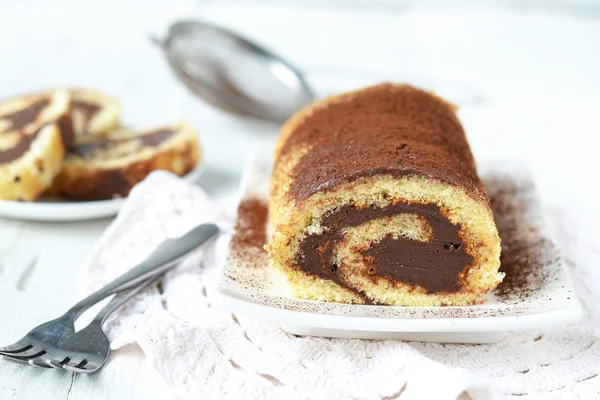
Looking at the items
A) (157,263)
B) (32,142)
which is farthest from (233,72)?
(157,263)

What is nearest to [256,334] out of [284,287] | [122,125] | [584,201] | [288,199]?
[284,287]

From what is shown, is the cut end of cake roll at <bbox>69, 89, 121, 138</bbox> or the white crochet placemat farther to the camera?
the cut end of cake roll at <bbox>69, 89, 121, 138</bbox>

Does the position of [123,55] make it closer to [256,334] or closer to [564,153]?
[564,153]

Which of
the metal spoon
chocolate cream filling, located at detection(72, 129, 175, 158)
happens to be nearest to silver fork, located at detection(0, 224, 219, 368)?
chocolate cream filling, located at detection(72, 129, 175, 158)

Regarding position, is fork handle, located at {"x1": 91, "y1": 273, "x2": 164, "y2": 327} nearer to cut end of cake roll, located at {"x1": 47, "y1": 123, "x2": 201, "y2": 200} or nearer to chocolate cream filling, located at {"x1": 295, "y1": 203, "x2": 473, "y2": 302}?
chocolate cream filling, located at {"x1": 295, "y1": 203, "x2": 473, "y2": 302}

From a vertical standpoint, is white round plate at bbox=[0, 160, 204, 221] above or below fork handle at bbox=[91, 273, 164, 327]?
below

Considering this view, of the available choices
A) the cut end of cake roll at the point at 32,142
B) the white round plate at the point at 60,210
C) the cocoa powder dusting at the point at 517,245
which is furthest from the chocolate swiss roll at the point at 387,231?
the cut end of cake roll at the point at 32,142
